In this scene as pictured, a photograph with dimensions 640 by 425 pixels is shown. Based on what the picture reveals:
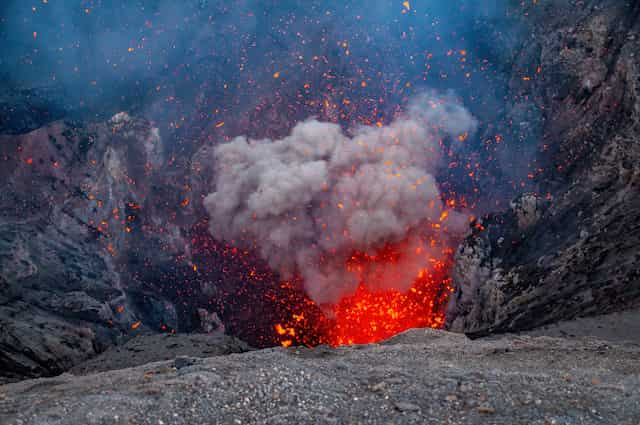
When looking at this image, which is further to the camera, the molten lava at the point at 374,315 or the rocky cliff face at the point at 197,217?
the molten lava at the point at 374,315

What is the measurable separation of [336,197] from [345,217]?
127 cm

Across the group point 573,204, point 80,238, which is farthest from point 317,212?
point 573,204

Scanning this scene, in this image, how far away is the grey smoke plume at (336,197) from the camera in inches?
945

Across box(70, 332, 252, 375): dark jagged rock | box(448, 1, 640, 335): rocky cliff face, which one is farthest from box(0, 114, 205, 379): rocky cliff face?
box(448, 1, 640, 335): rocky cliff face

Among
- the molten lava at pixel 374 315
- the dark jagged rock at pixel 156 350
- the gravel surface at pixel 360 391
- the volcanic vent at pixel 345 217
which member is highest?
the volcanic vent at pixel 345 217

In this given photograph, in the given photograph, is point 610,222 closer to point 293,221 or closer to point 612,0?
point 612,0

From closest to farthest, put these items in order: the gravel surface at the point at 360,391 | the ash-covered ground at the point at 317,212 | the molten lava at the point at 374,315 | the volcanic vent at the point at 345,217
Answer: the gravel surface at the point at 360,391, the ash-covered ground at the point at 317,212, the molten lava at the point at 374,315, the volcanic vent at the point at 345,217

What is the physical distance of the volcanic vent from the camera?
22391 mm

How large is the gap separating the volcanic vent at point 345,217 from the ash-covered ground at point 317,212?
4.6 inches

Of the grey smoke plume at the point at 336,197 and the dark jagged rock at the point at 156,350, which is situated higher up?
the grey smoke plume at the point at 336,197

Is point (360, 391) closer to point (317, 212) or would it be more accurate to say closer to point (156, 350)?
point (156, 350)

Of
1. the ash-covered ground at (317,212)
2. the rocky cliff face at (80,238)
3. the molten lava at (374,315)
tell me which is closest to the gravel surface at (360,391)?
the ash-covered ground at (317,212)

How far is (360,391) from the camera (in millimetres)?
7062

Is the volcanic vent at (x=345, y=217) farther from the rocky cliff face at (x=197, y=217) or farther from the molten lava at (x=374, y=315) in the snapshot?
the rocky cliff face at (x=197, y=217)
